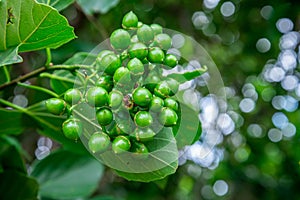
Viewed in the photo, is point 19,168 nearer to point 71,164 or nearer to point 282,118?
point 71,164

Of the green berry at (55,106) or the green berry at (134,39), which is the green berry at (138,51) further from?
the green berry at (55,106)

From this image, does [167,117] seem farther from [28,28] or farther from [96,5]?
[96,5]

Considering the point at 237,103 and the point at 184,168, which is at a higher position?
the point at 237,103

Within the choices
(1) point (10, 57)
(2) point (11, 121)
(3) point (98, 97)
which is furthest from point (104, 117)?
(2) point (11, 121)

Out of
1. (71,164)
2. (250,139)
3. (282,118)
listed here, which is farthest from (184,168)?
(71,164)

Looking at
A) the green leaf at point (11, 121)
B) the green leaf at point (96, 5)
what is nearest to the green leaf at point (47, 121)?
the green leaf at point (11, 121)

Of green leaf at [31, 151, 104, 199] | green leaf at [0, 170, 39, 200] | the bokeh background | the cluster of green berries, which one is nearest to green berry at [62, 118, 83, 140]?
the cluster of green berries

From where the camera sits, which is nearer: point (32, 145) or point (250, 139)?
point (32, 145)
